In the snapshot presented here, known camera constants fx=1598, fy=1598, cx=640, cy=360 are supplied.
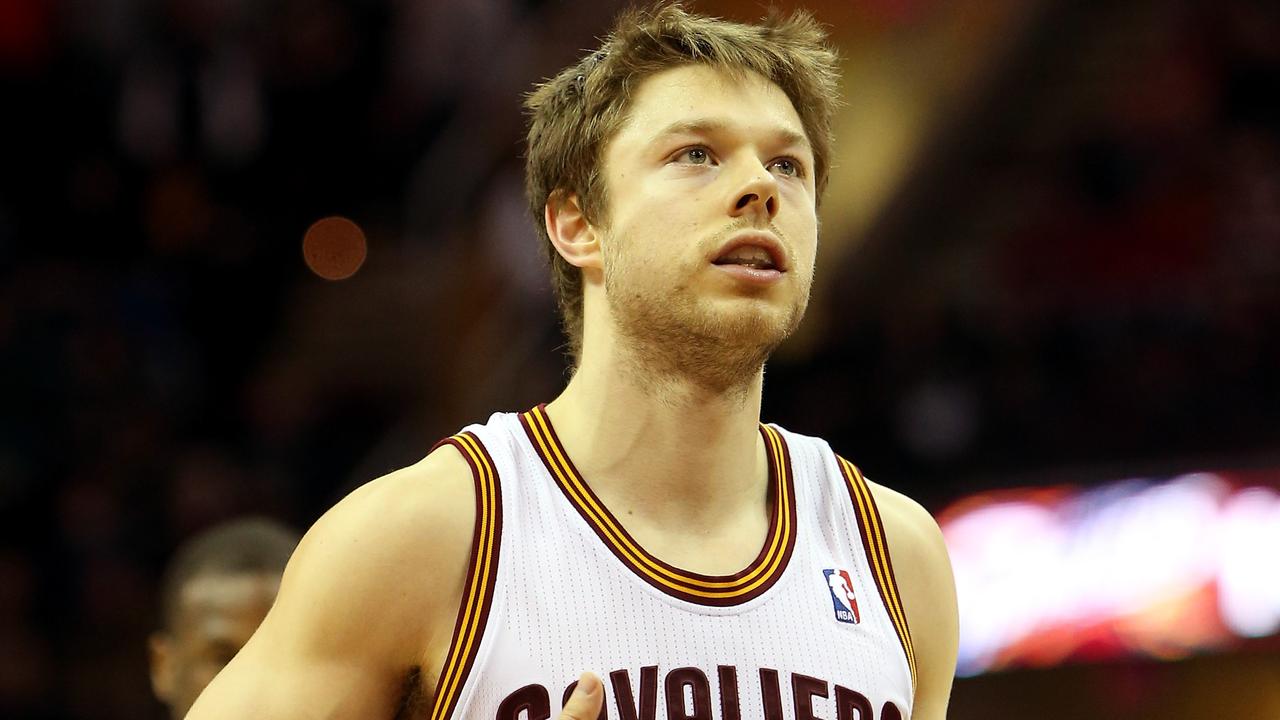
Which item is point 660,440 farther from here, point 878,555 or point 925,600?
point 925,600

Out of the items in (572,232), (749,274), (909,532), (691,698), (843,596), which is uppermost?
(572,232)

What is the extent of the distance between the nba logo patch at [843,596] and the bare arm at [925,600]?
167mm

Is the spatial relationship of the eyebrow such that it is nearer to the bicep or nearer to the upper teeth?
the upper teeth

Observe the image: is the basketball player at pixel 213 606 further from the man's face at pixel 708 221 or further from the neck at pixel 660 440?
the man's face at pixel 708 221

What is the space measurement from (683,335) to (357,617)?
785mm

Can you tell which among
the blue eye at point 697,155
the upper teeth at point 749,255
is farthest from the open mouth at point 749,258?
the blue eye at point 697,155

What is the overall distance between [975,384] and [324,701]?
6.92 m

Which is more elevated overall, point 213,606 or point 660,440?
point 660,440

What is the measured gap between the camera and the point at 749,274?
292 cm

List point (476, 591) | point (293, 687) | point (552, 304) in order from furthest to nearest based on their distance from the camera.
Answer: point (552, 304), point (476, 591), point (293, 687)

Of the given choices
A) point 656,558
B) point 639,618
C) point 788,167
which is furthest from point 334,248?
point 639,618

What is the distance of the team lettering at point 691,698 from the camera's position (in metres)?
2.66

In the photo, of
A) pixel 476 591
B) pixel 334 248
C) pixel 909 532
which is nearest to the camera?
pixel 476 591

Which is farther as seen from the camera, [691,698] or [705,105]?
[705,105]
